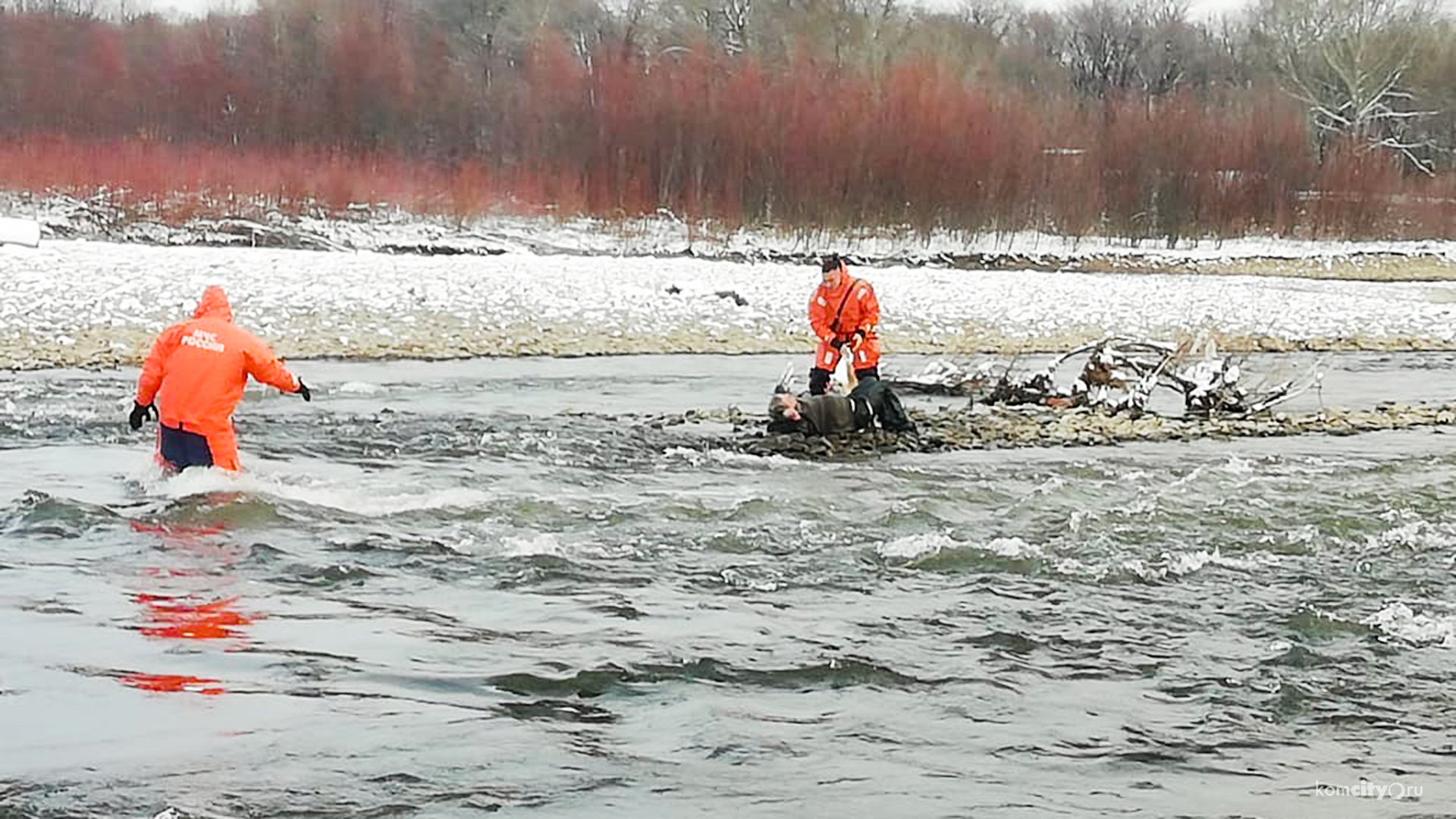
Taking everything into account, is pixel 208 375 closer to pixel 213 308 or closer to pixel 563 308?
pixel 213 308

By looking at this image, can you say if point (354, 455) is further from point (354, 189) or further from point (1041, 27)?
point (1041, 27)

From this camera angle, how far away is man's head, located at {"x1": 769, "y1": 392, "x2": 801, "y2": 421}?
15.1 metres

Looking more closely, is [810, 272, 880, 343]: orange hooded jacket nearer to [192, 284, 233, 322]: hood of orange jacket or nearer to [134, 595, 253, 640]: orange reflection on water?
[192, 284, 233, 322]: hood of orange jacket

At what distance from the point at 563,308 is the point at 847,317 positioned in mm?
10913

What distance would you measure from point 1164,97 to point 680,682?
44.2m

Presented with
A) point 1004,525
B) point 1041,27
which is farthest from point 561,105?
point 1041,27

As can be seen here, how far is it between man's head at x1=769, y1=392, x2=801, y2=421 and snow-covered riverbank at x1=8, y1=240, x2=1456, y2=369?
26.1ft

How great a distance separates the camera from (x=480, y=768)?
6.29 metres
